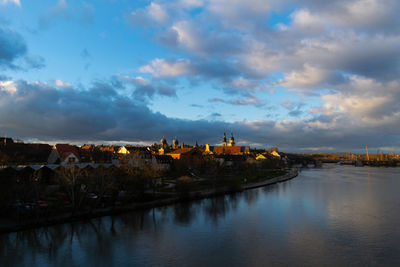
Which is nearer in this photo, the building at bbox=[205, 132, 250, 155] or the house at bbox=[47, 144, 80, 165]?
the house at bbox=[47, 144, 80, 165]

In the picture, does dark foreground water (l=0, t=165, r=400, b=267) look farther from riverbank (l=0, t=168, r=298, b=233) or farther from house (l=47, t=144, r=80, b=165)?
house (l=47, t=144, r=80, b=165)

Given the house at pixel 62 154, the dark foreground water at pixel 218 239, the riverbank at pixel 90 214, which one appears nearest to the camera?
the dark foreground water at pixel 218 239

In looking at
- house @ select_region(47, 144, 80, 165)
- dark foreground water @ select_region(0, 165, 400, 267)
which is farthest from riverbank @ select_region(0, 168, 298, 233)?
house @ select_region(47, 144, 80, 165)

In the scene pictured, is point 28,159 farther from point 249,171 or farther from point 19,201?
point 249,171

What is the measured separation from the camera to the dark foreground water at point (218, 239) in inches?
611

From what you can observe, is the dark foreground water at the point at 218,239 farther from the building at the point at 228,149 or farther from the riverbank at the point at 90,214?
the building at the point at 228,149

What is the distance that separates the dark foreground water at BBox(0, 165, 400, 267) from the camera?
611 inches

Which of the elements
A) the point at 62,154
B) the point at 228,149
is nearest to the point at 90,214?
the point at 62,154

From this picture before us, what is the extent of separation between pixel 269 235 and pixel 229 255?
189 inches

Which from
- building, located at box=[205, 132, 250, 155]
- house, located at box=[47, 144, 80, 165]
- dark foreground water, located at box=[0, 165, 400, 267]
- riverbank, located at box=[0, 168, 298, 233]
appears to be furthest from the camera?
building, located at box=[205, 132, 250, 155]

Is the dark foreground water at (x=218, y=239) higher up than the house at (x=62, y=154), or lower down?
lower down

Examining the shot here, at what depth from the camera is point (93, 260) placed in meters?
15.6

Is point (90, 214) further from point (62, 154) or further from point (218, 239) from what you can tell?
point (62, 154)

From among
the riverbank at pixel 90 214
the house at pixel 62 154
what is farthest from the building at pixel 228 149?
the riverbank at pixel 90 214
